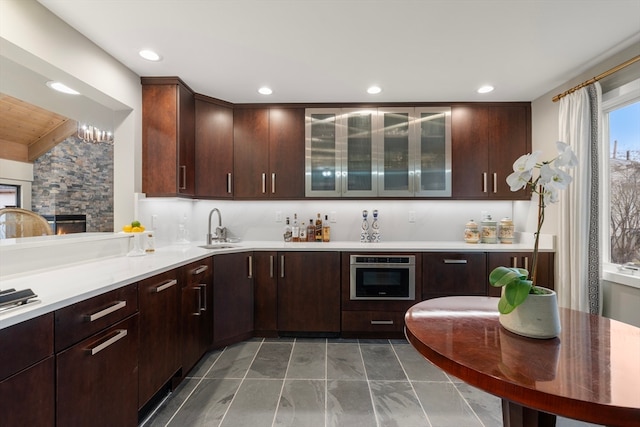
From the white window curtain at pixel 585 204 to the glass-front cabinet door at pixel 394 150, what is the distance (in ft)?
4.46

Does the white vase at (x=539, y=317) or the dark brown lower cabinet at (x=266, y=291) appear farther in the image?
the dark brown lower cabinet at (x=266, y=291)

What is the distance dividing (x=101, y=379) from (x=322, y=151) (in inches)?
100

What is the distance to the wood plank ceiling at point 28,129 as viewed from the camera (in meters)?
2.43

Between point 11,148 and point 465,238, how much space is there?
497 centimetres

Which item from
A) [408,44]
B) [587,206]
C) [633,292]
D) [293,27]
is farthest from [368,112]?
[633,292]

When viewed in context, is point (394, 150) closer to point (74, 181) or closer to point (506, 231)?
point (506, 231)

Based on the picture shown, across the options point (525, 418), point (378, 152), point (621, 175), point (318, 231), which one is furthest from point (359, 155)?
point (525, 418)

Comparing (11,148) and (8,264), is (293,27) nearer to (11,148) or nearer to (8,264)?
(8,264)

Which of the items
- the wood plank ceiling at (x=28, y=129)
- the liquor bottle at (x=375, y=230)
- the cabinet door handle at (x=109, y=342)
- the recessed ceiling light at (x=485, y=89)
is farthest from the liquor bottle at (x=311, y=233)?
the wood plank ceiling at (x=28, y=129)

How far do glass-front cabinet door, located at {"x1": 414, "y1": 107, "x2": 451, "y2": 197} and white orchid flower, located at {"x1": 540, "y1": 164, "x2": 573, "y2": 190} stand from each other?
6.95ft

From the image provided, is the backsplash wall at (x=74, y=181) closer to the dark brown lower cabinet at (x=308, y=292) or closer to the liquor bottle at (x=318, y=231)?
the dark brown lower cabinet at (x=308, y=292)

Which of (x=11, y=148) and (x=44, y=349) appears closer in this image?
(x=44, y=349)

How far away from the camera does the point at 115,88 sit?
2205 mm

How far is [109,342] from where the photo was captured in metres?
1.32
